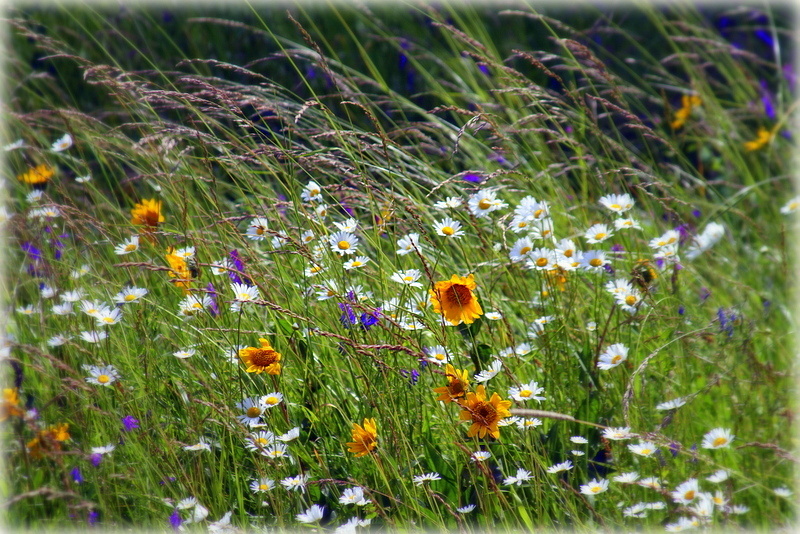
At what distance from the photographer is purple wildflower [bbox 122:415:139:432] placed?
58.8 inches

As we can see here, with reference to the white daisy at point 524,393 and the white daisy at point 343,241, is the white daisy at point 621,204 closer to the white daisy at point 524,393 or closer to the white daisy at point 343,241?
the white daisy at point 524,393

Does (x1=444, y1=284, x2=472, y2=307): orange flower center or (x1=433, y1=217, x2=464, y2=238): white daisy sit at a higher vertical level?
(x1=433, y1=217, x2=464, y2=238): white daisy

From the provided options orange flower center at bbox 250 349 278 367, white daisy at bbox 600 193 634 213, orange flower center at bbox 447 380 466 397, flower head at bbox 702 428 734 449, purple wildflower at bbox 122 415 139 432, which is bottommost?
flower head at bbox 702 428 734 449

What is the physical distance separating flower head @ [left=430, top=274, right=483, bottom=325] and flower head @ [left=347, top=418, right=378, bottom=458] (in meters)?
0.26

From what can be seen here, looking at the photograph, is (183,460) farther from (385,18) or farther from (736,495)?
(385,18)

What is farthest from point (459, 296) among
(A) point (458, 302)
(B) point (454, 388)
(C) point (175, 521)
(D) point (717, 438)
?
(C) point (175, 521)

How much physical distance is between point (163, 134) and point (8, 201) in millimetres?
729

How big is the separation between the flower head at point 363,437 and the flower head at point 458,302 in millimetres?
262

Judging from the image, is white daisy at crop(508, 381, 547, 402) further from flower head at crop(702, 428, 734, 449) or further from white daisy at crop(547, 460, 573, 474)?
flower head at crop(702, 428, 734, 449)

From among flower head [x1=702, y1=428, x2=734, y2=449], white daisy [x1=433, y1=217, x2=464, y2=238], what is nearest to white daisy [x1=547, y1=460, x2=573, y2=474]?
flower head [x1=702, y1=428, x2=734, y2=449]

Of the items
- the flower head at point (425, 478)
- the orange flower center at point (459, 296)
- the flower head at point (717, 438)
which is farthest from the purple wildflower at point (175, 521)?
the flower head at point (717, 438)

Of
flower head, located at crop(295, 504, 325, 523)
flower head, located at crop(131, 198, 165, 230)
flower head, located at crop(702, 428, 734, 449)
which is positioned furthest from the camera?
flower head, located at crop(131, 198, 165, 230)

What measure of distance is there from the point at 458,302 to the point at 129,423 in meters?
0.73

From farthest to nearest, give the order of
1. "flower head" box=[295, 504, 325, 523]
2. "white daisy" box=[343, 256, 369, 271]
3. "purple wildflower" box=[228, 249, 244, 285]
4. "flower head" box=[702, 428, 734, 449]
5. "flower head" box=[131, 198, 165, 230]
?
"flower head" box=[131, 198, 165, 230]
"purple wildflower" box=[228, 249, 244, 285]
"white daisy" box=[343, 256, 369, 271]
"flower head" box=[702, 428, 734, 449]
"flower head" box=[295, 504, 325, 523]
